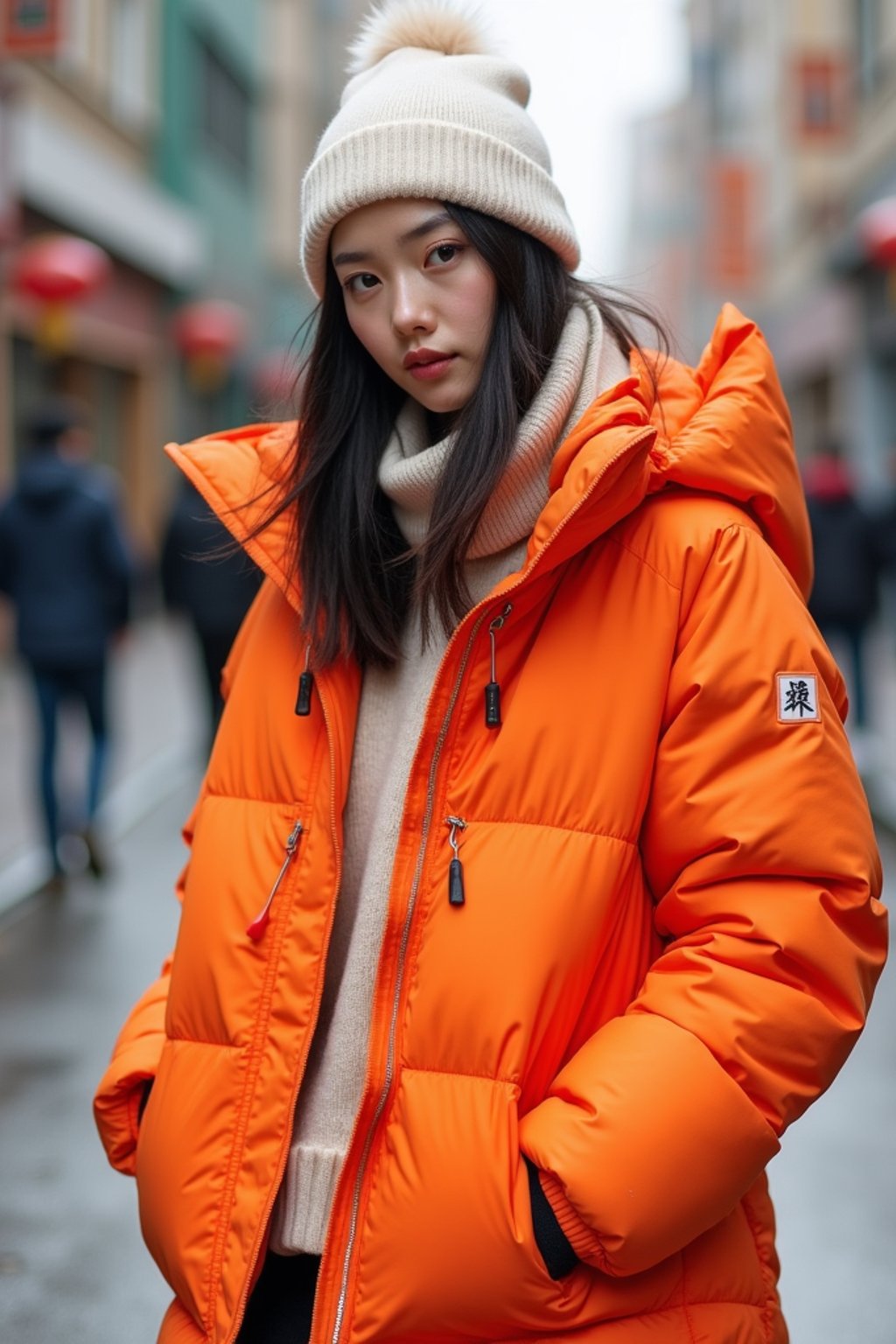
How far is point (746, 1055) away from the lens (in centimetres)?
153

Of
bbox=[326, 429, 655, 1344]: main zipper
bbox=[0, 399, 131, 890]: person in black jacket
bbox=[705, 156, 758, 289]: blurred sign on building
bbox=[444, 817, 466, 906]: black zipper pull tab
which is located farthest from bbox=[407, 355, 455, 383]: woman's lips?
bbox=[705, 156, 758, 289]: blurred sign on building

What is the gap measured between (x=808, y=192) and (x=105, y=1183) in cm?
1798

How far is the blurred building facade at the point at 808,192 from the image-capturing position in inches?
675

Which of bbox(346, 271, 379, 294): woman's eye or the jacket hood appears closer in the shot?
the jacket hood

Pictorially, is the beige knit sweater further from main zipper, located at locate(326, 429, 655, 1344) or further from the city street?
the city street

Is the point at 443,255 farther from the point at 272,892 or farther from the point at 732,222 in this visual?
the point at 732,222

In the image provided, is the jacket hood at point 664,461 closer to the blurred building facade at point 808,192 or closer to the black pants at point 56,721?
the black pants at point 56,721

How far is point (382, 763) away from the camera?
1824 millimetres

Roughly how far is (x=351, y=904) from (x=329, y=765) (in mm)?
156

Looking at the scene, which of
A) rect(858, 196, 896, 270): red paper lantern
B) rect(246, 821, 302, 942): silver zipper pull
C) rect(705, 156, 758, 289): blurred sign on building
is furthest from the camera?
rect(705, 156, 758, 289): blurred sign on building

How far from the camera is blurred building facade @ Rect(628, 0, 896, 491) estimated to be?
1714cm

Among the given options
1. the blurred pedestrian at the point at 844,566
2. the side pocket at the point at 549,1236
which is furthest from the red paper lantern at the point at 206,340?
the side pocket at the point at 549,1236

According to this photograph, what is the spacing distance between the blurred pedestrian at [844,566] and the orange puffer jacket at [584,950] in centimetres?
814

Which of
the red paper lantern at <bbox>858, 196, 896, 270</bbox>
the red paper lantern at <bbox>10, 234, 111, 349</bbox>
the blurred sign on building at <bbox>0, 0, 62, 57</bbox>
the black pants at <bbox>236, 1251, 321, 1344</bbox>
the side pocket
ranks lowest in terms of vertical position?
the black pants at <bbox>236, 1251, 321, 1344</bbox>
